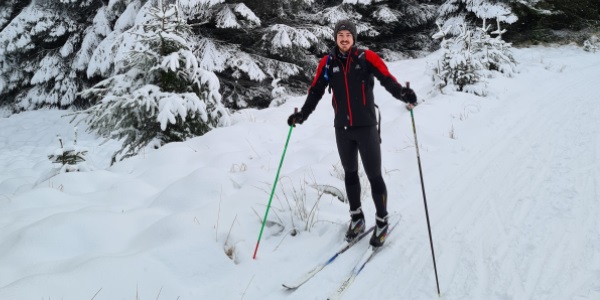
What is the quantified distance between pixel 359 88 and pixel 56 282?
8.63 ft

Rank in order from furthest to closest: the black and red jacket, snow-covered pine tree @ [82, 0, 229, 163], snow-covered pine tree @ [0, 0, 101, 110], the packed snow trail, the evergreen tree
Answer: the evergreen tree → snow-covered pine tree @ [0, 0, 101, 110] → snow-covered pine tree @ [82, 0, 229, 163] → the black and red jacket → the packed snow trail

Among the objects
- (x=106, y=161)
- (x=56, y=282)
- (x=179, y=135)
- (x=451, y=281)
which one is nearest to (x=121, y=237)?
(x=56, y=282)

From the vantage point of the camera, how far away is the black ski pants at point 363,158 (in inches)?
117

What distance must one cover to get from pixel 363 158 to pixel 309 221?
0.86 metres

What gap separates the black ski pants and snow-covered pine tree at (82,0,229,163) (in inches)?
128

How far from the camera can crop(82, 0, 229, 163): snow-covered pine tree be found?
5371 millimetres

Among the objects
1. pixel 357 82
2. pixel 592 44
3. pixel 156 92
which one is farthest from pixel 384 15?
pixel 357 82

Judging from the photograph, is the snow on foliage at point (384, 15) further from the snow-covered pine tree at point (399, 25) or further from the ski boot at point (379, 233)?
the ski boot at point (379, 233)

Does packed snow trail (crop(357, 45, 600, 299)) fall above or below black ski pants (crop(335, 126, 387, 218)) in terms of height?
below

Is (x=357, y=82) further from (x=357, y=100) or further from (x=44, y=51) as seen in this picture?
(x=44, y=51)

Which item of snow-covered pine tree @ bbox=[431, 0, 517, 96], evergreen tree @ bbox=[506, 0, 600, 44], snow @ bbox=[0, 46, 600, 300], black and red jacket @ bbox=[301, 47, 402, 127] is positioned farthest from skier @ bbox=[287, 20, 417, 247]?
evergreen tree @ bbox=[506, 0, 600, 44]

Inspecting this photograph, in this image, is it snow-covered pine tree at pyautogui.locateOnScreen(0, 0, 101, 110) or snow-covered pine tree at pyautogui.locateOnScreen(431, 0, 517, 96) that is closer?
snow-covered pine tree at pyautogui.locateOnScreen(431, 0, 517, 96)

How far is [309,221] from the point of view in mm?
3354

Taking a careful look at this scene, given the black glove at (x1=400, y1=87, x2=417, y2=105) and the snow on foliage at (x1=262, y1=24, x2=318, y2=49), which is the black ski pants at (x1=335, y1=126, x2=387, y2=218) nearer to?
the black glove at (x1=400, y1=87, x2=417, y2=105)
